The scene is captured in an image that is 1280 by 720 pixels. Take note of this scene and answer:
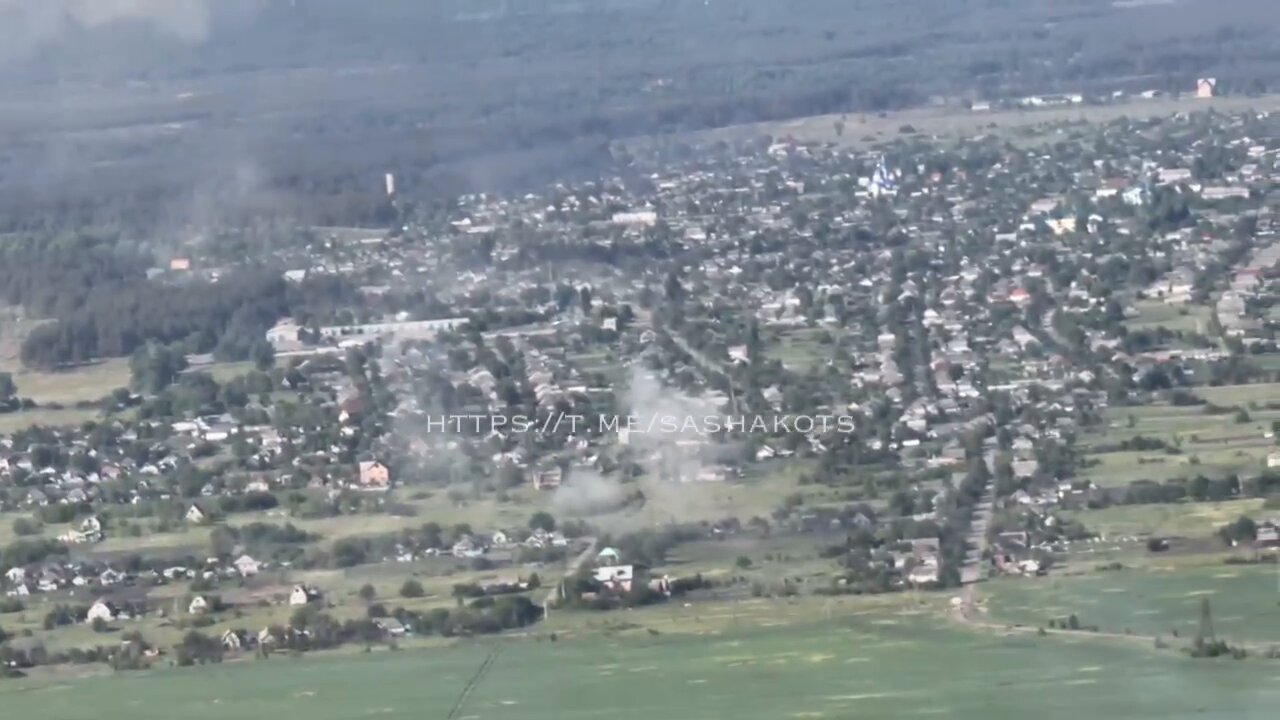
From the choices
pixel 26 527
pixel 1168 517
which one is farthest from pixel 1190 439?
pixel 26 527

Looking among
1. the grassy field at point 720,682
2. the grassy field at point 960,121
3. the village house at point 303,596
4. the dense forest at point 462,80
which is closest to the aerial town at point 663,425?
the village house at point 303,596

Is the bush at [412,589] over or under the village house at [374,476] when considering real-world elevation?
under

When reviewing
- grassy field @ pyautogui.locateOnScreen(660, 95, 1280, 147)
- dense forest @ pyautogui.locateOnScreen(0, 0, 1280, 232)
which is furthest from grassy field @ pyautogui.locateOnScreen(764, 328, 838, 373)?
grassy field @ pyautogui.locateOnScreen(660, 95, 1280, 147)

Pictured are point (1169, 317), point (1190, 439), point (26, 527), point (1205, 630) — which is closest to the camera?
point (1205, 630)

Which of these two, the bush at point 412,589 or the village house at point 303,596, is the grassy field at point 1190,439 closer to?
the bush at point 412,589

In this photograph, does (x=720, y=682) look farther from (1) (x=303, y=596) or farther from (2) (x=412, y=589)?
→ (1) (x=303, y=596)

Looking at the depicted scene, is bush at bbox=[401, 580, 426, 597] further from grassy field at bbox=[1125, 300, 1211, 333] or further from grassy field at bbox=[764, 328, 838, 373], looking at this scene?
grassy field at bbox=[1125, 300, 1211, 333]
